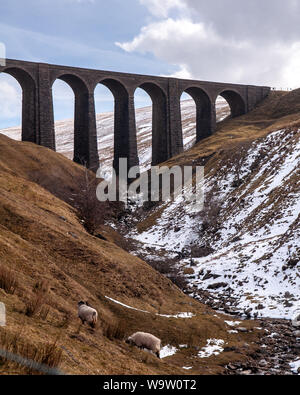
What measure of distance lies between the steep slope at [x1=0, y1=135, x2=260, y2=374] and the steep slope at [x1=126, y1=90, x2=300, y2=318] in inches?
164

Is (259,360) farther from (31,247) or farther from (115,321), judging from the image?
(31,247)

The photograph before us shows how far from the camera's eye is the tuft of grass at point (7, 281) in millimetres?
9531

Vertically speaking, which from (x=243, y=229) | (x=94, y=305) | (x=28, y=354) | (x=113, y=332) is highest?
(x=28, y=354)

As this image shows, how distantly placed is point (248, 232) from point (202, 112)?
1999 inches

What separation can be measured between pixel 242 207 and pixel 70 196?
66.4 feet

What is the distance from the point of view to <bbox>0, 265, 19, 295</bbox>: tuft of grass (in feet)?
31.3

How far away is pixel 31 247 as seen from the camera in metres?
15.1

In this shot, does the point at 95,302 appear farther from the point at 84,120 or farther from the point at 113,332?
the point at 84,120

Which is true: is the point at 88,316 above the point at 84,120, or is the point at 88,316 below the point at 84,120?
below

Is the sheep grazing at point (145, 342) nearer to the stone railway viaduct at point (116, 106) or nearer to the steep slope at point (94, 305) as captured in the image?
the steep slope at point (94, 305)

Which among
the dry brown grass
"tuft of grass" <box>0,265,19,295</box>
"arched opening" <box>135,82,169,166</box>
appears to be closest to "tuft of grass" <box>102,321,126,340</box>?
the dry brown grass

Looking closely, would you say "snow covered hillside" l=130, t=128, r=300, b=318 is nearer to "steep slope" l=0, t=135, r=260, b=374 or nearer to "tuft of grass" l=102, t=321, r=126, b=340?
"steep slope" l=0, t=135, r=260, b=374

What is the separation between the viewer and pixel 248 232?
3158cm

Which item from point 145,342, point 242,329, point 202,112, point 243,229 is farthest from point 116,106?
point 145,342
